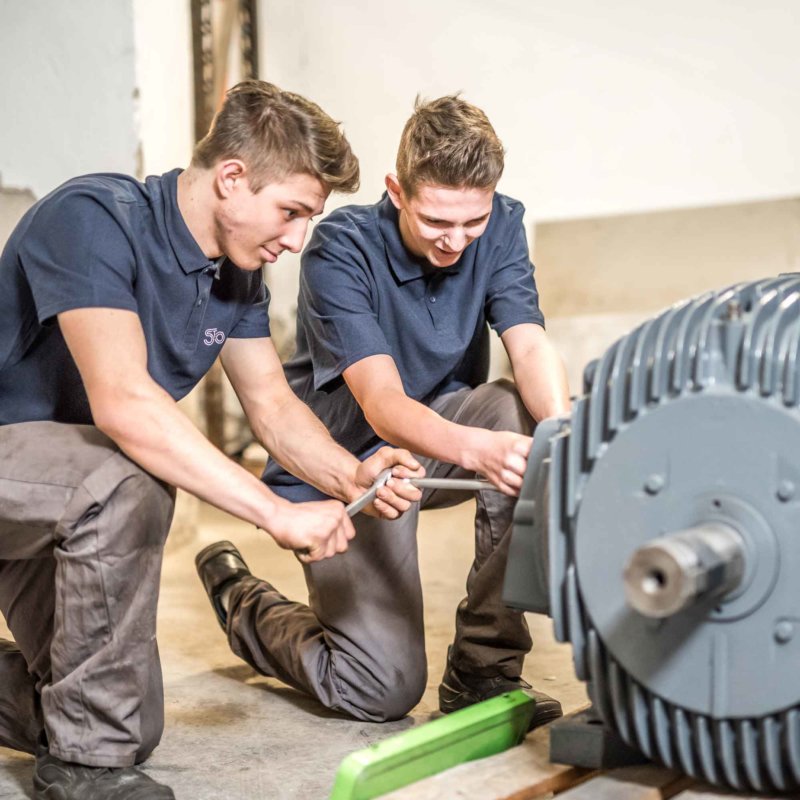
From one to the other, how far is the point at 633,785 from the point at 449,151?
3.56 ft

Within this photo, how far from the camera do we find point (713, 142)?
4332mm

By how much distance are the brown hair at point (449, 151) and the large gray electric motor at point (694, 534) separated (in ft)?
2.43

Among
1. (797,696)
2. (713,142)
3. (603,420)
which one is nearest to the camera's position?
(797,696)

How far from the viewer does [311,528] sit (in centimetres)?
154

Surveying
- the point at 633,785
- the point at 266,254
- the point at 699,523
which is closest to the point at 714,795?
the point at 633,785

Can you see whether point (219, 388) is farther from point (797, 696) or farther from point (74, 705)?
point (797, 696)

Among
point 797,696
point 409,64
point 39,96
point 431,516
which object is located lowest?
point 431,516

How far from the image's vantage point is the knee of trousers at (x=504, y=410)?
78.6 inches

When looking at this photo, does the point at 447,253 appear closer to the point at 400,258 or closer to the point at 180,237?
the point at 400,258

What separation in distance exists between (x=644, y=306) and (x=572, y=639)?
352 centimetres

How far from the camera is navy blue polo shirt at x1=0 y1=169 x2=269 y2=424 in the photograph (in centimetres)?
154

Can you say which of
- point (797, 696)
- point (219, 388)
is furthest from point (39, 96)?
point (797, 696)

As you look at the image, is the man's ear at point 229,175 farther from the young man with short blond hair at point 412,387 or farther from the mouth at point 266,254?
the young man with short blond hair at point 412,387

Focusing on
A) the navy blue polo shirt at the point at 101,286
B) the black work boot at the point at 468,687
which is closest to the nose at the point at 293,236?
the navy blue polo shirt at the point at 101,286
